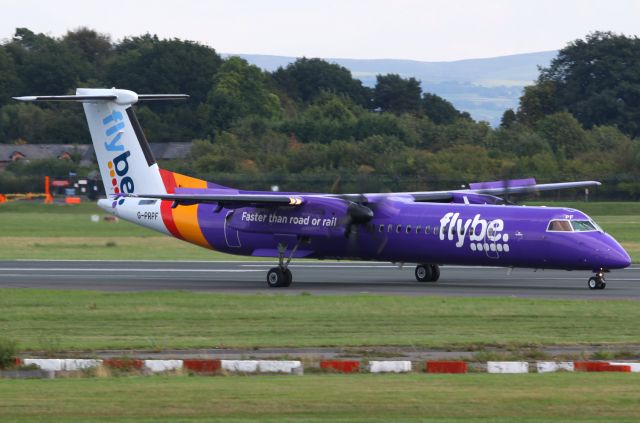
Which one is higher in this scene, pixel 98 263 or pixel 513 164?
pixel 513 164

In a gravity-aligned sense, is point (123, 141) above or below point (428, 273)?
above

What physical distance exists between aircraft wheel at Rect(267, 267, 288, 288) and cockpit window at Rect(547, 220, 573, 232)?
7123mm

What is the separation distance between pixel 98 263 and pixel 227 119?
4166cm

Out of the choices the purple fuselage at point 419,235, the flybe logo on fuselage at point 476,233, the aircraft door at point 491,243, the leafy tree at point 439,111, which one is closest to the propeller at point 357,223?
the purple fuselage at point 419,235

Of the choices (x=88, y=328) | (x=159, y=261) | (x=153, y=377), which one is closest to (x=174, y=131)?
(x=159, y=261)

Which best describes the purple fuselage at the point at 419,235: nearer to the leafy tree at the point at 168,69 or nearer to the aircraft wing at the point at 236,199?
the aircraft wing at the point at 236,199

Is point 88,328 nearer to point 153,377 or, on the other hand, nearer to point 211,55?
point 153,377

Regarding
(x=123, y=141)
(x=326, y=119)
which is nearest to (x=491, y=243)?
(x=123, y=141)

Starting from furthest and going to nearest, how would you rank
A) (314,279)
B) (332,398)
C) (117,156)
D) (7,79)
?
(7,79) → (117,156) → (314,279) → (332,398)

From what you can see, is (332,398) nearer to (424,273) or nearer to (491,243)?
(491,243)

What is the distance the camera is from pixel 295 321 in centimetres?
2195

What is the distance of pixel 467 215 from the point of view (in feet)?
95.2

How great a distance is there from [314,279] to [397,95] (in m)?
68.1

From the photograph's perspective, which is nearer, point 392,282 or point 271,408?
point 271,408
